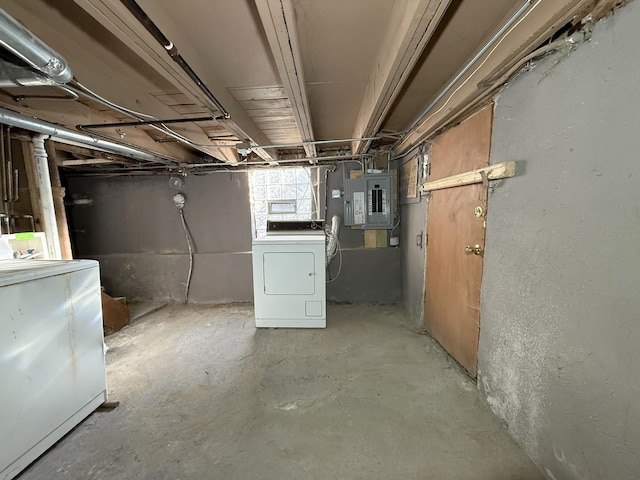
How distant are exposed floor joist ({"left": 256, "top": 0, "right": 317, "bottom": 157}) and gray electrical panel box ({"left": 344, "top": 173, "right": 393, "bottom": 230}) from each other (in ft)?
5.38

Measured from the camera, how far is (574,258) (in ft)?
3.55

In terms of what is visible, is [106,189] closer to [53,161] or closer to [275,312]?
[53,161]

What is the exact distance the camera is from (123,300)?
336 centimetres

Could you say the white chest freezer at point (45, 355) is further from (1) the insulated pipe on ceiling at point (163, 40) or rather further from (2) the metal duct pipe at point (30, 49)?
(1) the insulated pipe on ceiling at point (163, 40)

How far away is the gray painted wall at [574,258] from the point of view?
890 millimetres

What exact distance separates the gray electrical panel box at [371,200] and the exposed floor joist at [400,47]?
134cm

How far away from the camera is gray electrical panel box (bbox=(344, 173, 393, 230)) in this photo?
10.7 ft

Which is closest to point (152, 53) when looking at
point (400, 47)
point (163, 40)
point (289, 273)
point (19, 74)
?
point (163, 40)

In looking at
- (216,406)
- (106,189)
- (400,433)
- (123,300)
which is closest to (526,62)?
(400,433)

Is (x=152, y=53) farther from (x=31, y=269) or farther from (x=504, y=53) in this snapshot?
(x=504, y=53)

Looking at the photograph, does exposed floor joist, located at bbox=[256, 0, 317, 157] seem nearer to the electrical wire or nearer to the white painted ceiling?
the white painted ceiling

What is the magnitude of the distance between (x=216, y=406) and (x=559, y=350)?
6.36 feet

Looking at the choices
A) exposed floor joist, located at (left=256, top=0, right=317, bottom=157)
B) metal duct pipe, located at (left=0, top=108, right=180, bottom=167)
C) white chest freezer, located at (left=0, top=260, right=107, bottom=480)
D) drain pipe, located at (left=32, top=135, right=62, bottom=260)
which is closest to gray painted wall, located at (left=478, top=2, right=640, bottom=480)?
exposed floor joist, located at (left=256, top=0, right=317, bottom=157)

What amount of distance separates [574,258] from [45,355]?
259cm
